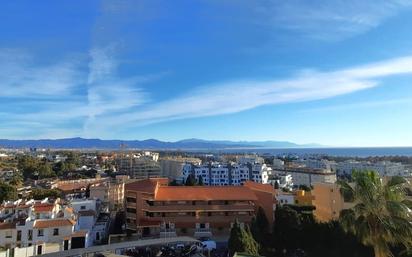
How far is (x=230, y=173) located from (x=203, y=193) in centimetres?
5869

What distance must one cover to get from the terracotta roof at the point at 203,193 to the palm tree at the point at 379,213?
2721 centimetres

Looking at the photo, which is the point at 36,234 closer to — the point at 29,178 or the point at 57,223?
the point at 57,223

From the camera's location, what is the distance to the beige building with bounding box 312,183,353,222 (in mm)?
38594

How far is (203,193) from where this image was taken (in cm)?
4388

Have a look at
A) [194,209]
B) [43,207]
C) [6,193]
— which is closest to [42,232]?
[43,207]

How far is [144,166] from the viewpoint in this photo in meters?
122

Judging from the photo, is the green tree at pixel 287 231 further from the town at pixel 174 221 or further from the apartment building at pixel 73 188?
the apartment building at pixel 73 188

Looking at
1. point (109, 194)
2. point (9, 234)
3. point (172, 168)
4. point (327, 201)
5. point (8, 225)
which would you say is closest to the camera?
point (9, 234)

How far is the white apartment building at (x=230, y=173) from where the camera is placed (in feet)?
330

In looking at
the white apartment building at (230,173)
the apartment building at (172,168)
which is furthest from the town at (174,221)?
the apartment building at (172,168)

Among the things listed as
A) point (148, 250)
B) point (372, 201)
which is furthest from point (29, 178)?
point (372, 201)

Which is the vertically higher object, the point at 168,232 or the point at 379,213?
the point at 379,213

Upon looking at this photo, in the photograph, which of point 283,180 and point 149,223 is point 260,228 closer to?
point 149,223

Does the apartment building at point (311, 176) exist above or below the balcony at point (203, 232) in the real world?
above
